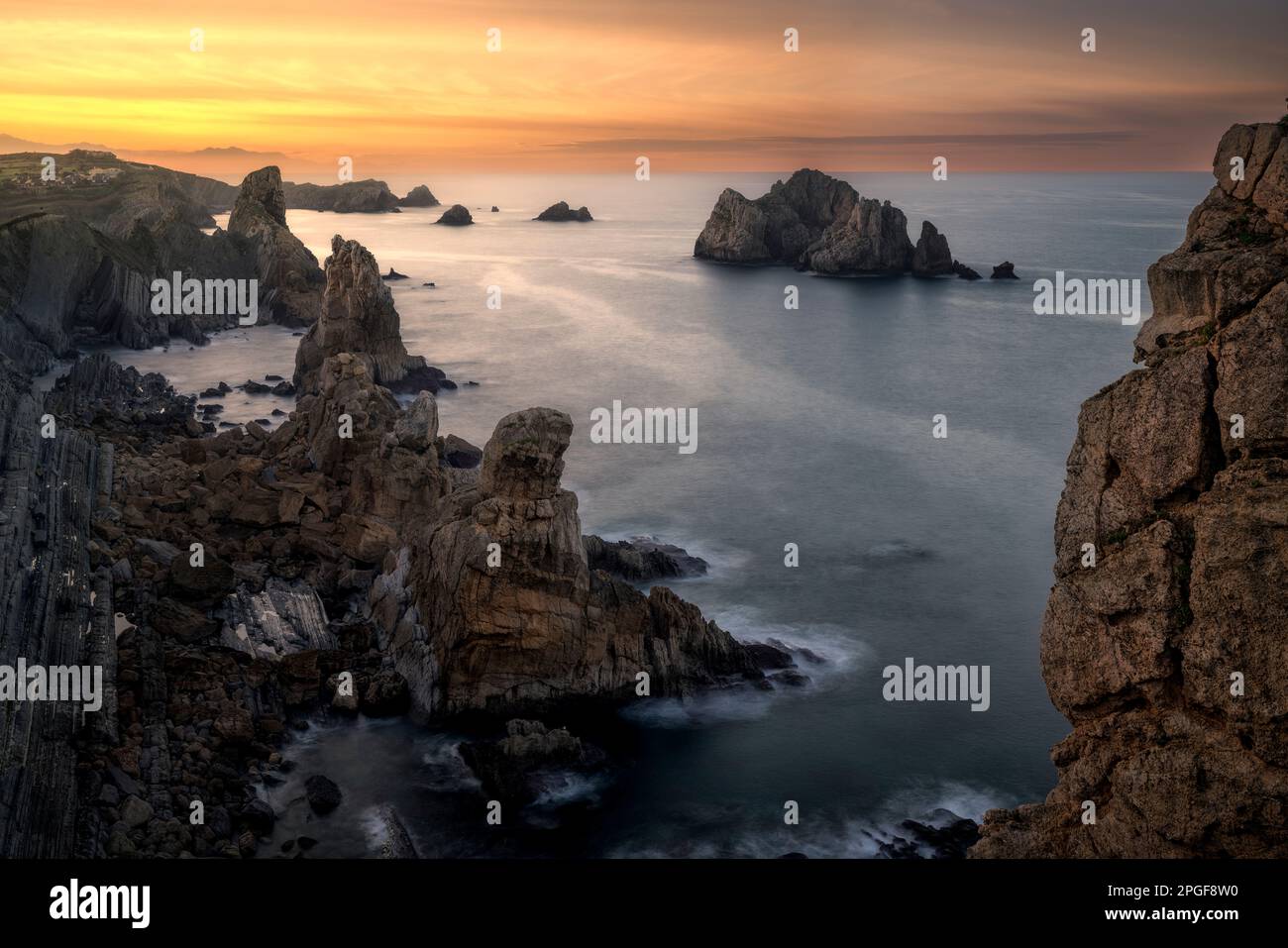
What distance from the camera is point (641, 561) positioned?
156 feet

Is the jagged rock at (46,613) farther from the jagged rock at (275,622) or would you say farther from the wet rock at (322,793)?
the wet rock at (322,793)

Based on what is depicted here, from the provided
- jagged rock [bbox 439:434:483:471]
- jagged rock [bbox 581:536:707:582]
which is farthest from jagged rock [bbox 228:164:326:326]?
jagged rock [bbox 581:536:707:582]

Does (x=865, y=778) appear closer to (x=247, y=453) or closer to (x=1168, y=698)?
(x=1168, y=698)

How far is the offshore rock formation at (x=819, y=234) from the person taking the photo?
153 meters

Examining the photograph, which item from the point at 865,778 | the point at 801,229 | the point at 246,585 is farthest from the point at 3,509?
the point at 801,229

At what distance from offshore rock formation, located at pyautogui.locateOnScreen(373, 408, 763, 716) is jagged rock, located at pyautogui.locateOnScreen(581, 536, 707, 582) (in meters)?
8.63

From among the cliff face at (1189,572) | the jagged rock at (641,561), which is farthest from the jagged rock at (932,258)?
the cliff face at (1189,572)

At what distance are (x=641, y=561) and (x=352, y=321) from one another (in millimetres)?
38469

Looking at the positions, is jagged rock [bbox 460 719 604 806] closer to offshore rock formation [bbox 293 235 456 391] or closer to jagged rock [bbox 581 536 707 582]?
jagged rock [bbox 581 536 707 582]

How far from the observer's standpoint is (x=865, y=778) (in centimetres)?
3434

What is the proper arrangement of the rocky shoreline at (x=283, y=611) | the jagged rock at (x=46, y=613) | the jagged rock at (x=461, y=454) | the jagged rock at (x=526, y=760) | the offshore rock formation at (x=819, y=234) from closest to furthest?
the jagged rock at (x=46, y=613) < the rocky shoreline at (x=283, y=611) < the jagged rock at (x=526, y=760) < the jagged rock at (x=461, y=454) < the offshore rock formation at (x=819, y=234)

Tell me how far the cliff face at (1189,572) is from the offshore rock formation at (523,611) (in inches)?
685
